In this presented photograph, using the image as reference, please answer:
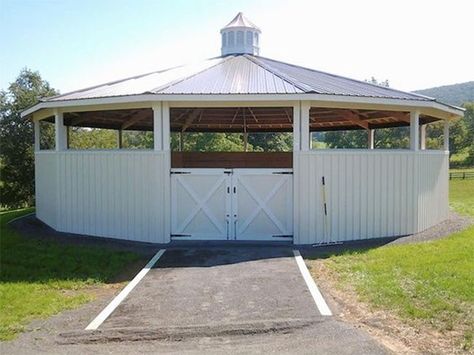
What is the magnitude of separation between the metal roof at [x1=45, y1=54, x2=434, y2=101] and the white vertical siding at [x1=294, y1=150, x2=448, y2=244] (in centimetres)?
135

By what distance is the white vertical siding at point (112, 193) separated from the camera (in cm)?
1005

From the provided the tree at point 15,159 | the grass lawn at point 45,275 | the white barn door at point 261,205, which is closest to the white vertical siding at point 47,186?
the grass lawn at point 45,275

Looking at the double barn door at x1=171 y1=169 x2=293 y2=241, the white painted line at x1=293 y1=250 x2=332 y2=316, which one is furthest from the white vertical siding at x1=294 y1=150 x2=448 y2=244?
the white painted line at x1=293 y1=250 x2=332 y2=316

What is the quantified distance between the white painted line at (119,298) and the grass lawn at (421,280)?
3012 millimetres

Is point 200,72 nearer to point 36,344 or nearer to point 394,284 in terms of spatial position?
point 394,284

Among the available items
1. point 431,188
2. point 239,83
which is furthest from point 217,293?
point 431,188

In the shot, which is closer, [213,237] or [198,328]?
[198,328]

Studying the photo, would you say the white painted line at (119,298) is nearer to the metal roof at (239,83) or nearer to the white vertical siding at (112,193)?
the white vertical siding at (112,193)

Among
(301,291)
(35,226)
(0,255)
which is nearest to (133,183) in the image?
(0,255)

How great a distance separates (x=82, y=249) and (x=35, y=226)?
3.63 metres

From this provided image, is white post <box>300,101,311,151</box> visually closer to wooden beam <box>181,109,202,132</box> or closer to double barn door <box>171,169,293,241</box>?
double barn door <box>171,169,293,241</box>

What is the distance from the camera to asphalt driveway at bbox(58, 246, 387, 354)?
4.74 m

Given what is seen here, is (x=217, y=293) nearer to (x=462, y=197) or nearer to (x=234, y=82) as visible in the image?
(x=234, y=82)

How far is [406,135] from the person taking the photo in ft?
181
